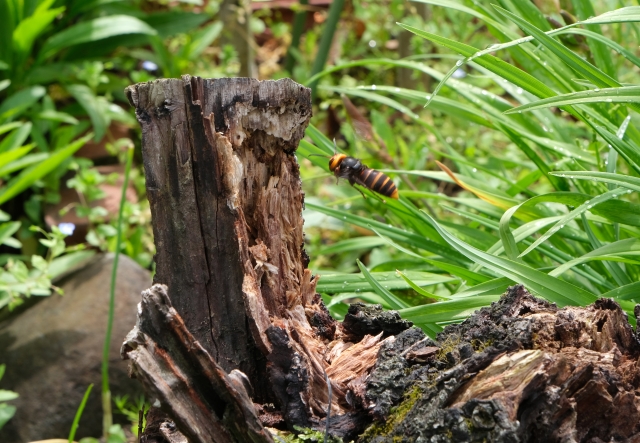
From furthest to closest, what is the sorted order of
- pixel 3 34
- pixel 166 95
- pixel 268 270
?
pixel 3 34, pixel 268 270, pixel 166 95

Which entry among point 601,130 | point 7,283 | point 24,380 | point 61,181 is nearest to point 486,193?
point 601,130

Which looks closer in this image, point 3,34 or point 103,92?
point 3,34

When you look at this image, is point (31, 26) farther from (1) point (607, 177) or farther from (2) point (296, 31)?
(1) point (607, 177)

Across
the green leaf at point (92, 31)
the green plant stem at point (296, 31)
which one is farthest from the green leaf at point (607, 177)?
the green plant stem at point (296, 31)

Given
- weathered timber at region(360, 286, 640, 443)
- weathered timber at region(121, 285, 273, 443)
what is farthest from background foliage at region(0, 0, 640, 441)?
weathered timber at region(121, 285, 273, 443)

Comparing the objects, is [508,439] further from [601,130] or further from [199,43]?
[199,43]

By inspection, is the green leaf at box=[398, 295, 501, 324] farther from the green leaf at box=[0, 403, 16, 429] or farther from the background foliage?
the green leaf at box=[0, 403, 16, 429]
